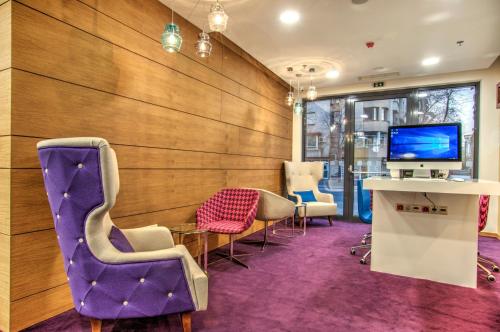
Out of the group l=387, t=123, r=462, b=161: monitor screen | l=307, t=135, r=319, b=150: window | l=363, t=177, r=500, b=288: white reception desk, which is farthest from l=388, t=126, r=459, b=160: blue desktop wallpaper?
l=307, t=135, r=319, b=150: window

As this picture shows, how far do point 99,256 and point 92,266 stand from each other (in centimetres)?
7

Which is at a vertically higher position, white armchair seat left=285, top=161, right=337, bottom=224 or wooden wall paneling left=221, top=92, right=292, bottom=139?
wooden wall paneling left=221, top=92, right=292, bottom=139

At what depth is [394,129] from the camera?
3.42 meters

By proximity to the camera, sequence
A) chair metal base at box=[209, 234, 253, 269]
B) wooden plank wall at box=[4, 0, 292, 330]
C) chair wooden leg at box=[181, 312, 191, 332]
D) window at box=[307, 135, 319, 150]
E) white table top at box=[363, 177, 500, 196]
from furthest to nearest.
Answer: window at box=[307, 135, 319, 150], chair metal base at box=[209, 234, 253, 269], white table top at box=[363, 177, 500, 196], wooden plank wall at box=[4, 0, 292, 330], chair wooden leg at box=[181, 312, 191, 332]

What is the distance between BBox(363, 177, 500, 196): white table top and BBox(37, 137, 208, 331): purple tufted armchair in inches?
79.5

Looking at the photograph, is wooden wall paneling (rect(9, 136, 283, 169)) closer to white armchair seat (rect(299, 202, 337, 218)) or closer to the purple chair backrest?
white armchair seat (rect(299, 202, 337, 218))

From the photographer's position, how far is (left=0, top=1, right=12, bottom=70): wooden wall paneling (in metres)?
1.98

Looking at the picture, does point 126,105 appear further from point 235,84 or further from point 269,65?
point 269,65

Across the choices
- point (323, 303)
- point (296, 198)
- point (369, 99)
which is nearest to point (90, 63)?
point (323, 303)

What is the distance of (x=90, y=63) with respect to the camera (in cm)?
246

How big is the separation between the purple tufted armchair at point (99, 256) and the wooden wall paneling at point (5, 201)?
50 centimetres

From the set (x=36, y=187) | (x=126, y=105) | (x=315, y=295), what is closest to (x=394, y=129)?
(x=315, y=295)

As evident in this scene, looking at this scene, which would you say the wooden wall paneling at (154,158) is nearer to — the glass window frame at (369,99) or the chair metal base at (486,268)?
the glass window frame at (369,99)

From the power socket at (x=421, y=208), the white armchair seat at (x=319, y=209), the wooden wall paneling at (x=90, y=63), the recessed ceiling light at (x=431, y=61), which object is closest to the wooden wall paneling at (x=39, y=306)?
the wooden wall paneling at (x=90, y=63)
